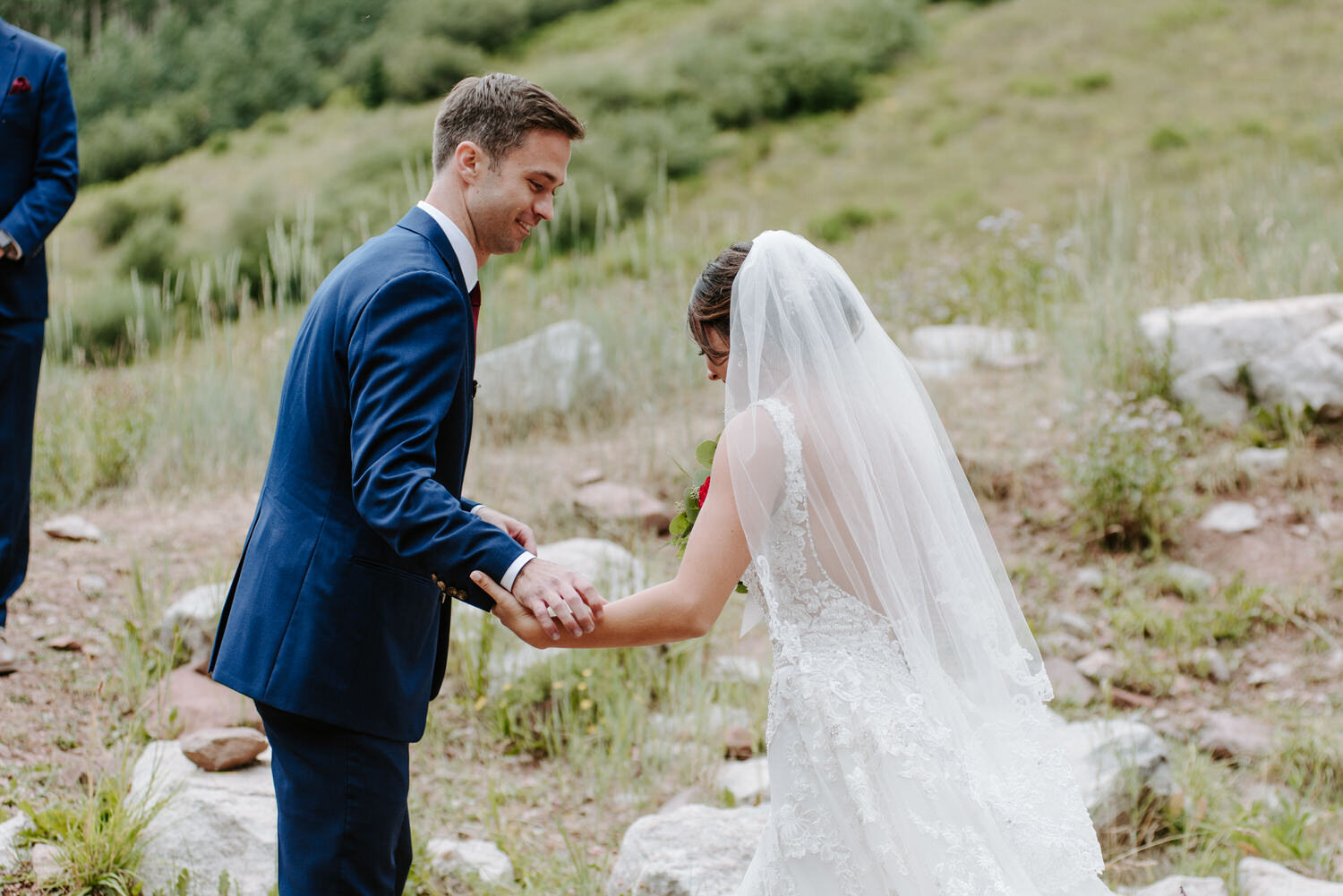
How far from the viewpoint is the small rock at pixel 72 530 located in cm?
523

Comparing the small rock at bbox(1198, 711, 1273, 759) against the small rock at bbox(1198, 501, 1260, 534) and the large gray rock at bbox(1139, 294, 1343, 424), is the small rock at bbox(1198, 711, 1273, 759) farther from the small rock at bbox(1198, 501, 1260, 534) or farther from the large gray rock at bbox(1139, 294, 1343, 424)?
the large gray rock at bbox(1139, 294, 1343, 424)

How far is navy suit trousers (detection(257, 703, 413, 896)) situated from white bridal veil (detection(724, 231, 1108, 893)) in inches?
34.6

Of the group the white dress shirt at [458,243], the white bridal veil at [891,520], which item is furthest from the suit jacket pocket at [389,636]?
the white bridal veil at [891,520]

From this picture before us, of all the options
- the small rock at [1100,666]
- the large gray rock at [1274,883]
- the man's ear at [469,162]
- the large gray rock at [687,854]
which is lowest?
the small rock at [1100,666]

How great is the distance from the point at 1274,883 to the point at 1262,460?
352 cm

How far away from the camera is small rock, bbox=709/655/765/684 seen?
14.8ft

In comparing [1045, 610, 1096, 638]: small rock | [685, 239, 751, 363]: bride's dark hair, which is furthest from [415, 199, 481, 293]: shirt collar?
[1045, 610, 1096, 638]: small rock

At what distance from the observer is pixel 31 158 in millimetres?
4113

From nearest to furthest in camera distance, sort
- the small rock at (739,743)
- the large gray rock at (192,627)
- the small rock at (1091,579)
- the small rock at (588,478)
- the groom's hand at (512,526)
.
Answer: the groom's hand at (512,526)
the small rock at (739,743)
the large gray rock at (192,627)
the small rock at (1091,579)
the small rock at (588,478)

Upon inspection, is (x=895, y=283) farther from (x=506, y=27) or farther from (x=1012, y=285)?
(x=506, y=27)

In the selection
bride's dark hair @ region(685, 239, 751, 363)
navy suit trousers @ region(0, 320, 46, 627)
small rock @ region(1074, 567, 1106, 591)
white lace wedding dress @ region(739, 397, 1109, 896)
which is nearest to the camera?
white lace wedding dress @ region(739, 397, 1109, 896)

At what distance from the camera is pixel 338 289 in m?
2.20

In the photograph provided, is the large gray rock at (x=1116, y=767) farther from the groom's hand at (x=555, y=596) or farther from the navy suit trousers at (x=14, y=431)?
the navy suit trousers at (x=14, y=431)

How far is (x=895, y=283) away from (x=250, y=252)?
9625 millimetres
